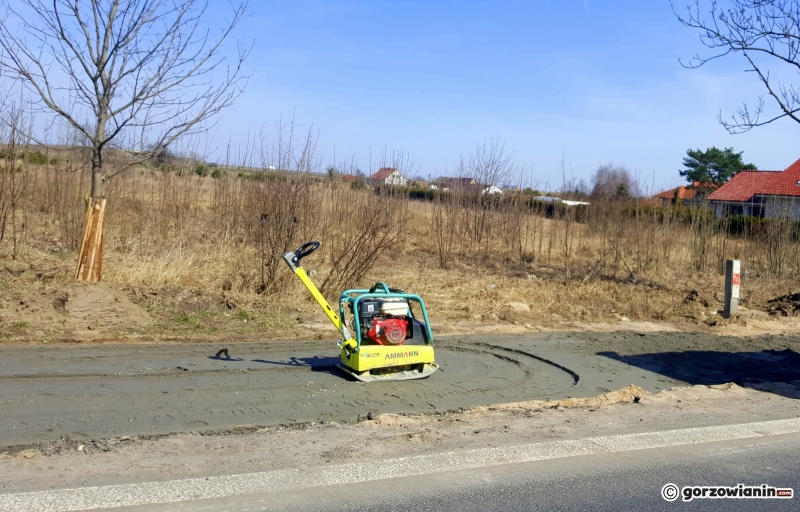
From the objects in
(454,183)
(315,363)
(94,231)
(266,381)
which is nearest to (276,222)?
(94,231)

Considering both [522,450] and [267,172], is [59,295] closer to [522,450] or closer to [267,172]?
[267,172]

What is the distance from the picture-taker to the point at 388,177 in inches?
886

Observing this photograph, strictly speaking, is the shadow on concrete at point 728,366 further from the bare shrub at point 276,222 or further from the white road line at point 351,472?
the bare shrub at point 276,222

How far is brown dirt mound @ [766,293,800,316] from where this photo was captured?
1550cm

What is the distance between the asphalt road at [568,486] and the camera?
15.5ft

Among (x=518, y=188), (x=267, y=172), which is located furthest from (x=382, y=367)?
(x=518, y=188)

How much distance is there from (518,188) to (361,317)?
679 inches

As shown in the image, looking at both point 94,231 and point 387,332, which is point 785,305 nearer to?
point 387,332

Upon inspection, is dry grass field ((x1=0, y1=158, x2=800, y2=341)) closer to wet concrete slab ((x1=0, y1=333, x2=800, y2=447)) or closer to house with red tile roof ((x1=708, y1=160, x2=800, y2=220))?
wet concrete slab ((x1=0, y1=333, x2=800, y2=447))

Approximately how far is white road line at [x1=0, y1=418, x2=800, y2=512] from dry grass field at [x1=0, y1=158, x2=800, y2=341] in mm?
5472

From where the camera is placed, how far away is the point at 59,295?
10.6 meters

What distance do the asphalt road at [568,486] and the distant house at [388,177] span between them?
16.9m

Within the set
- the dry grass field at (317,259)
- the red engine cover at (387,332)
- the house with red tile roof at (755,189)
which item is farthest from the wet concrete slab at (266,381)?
the house with red tile roof at (755,189)

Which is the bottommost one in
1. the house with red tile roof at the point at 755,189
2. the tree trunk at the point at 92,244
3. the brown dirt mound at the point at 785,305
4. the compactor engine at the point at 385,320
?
the brown dirt mound at the point at 785,305
